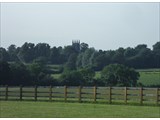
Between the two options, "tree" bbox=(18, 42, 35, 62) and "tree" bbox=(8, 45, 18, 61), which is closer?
"tree" bbox=(8, 45, 18, 61)

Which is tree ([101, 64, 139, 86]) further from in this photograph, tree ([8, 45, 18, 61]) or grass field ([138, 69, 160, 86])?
tree ([8, 45, 18, 61])

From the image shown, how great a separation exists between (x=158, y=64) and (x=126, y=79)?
22.7 metres

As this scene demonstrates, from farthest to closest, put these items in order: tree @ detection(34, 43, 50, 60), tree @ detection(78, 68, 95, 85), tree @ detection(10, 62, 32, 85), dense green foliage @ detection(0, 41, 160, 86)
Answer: tree @ detection(34, 43, 50, 60), tree @ detection(78, 68, 95, 85), dense green foliage @ detection(0, 41, 160, 86), tree @ detection(10, 62, 32, 85)

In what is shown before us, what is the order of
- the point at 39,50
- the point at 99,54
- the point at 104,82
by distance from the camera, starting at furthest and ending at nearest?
1. the point at 39,50
2. the point at 99,54
3. the point at 104,82

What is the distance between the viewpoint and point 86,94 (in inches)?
1236

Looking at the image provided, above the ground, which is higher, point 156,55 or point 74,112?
point 156,55

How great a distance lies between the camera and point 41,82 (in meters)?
59.8

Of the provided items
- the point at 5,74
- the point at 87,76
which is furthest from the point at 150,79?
the point at 5,74

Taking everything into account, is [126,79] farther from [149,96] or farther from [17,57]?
[17,57]

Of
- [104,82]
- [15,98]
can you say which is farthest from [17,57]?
[15,98]

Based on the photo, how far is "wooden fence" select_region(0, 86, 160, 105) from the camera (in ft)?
93.8

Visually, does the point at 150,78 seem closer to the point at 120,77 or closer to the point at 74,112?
the point at 120,77

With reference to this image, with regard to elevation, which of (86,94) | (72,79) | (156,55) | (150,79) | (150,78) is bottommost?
(86,94)

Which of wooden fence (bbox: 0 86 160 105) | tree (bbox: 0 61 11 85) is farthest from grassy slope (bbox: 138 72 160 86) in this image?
wooden fence (bbox: 0 86 160 105)
